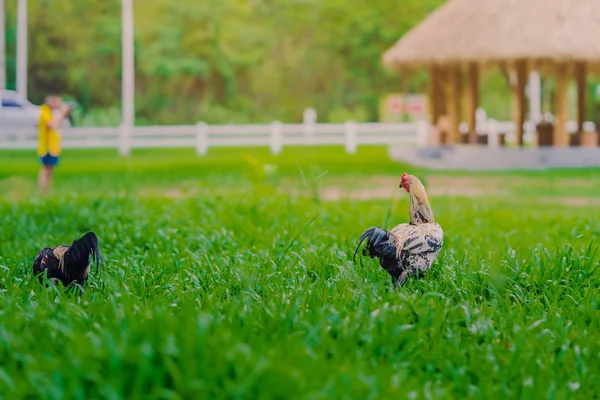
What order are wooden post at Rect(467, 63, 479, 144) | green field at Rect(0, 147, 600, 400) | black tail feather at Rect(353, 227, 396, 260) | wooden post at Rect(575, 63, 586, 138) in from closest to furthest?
green field at Rect(0, 147, 600, 400), black tail feather at Rect(353, 227, 396, 260), wooden post at Rect(575, 63, 586, 138), wooden post at Rect(467, 63, 479, 144)

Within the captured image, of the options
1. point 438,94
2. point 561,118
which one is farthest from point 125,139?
point 561,118

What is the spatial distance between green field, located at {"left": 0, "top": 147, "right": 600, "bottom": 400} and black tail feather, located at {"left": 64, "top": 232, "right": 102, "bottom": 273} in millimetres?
180

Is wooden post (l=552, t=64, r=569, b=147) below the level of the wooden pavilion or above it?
below

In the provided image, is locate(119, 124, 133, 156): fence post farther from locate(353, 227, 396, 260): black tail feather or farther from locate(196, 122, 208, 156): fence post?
locate(353, 227, 396, 260): black tail feather

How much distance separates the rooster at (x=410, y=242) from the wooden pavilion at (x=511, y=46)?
17483 millimetres

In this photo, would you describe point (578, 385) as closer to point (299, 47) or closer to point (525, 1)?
point (525, 1)

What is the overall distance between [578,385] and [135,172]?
1808 centimetres

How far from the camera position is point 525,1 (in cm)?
2384

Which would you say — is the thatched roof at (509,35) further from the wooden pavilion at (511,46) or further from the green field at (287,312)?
the green field at (287,312)

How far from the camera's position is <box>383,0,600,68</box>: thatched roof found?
22.5m

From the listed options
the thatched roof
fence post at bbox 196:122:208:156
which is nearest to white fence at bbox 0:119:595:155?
fence post at bbox 196:122:208:156

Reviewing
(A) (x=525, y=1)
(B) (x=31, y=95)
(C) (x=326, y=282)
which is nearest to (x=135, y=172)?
(A) (x=525, y=1)

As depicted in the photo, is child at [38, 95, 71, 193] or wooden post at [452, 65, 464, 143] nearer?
child at [38, 95, 71, 193]

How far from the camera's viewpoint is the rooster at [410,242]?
5547 mm
